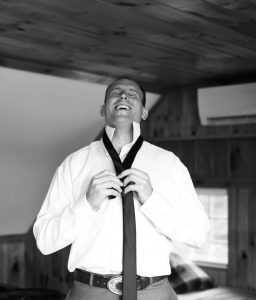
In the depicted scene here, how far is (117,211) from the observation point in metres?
2.12

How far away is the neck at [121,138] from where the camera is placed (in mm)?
2250

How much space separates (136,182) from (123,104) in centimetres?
32

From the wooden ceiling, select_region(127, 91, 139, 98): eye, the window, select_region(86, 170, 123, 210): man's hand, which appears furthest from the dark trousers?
the window

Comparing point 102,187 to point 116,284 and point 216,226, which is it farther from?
point 216,226

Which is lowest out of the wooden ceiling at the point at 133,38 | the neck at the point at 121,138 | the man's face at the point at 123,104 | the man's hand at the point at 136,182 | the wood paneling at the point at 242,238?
the wood paneling at the point at 242,238

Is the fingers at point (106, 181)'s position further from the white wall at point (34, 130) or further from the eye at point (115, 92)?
the white wall at point (34, 130)

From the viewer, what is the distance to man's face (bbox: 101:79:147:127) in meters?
2.16

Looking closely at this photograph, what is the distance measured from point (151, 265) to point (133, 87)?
2.19ft

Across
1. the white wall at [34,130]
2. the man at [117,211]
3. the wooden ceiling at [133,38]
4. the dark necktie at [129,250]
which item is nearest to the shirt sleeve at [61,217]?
the man at [117,211]

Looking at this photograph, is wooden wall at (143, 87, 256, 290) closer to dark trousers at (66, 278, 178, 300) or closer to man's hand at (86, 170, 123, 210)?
dark trousers at (66, 278, 178, 300)

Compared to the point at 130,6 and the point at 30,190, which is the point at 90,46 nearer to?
the point at 130,6

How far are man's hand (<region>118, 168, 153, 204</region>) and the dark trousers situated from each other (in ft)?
1.18

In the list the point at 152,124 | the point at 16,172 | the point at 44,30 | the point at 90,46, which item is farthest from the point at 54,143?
the point at 44,30

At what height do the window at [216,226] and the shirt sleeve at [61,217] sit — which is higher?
the shirt sleeve at [61,217]
